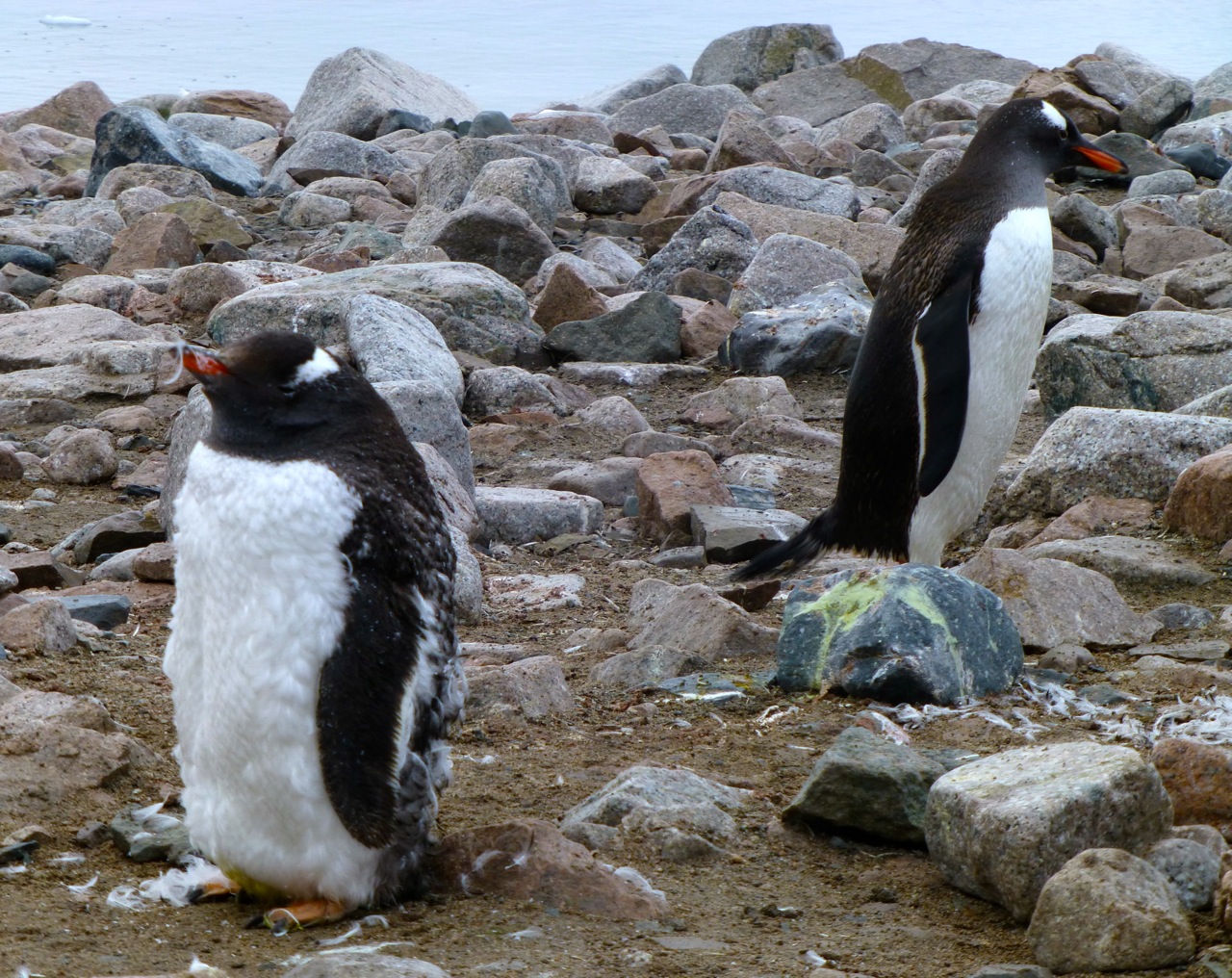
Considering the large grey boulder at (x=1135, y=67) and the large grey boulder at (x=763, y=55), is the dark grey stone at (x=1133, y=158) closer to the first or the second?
the large grey boulder at (x=1135, y=67)

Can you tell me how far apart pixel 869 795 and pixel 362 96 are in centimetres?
1704

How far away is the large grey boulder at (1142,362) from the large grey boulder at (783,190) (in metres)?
5.63

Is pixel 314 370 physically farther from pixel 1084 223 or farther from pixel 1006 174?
pixel 1084 223

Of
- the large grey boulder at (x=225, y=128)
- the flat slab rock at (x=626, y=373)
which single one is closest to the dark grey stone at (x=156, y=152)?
the large grey boulder at (x=225, y=128)

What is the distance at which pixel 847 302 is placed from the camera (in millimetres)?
8633

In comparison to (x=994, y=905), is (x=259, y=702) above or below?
above

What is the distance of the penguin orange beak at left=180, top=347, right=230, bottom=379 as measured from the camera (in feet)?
8.32

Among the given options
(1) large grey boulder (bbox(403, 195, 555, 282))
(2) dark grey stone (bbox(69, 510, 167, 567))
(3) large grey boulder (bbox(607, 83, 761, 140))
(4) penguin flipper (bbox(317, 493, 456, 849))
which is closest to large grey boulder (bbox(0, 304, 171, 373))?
(1) large grey boulder (bbox(403, 195, 555, 282))

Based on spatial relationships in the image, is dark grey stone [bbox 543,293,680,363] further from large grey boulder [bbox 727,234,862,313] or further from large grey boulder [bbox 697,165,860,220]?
large grey boulder [bbox 697,165,860,220]

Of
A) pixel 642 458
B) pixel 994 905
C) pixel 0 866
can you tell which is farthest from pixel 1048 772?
pixel 642 458

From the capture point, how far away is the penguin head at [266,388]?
8.45 ft

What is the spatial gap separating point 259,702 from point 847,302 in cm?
654

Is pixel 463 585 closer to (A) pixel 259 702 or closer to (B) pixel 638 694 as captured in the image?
(B) pixel 638 694

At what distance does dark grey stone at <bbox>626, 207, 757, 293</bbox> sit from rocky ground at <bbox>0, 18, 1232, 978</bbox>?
3 centimetres
